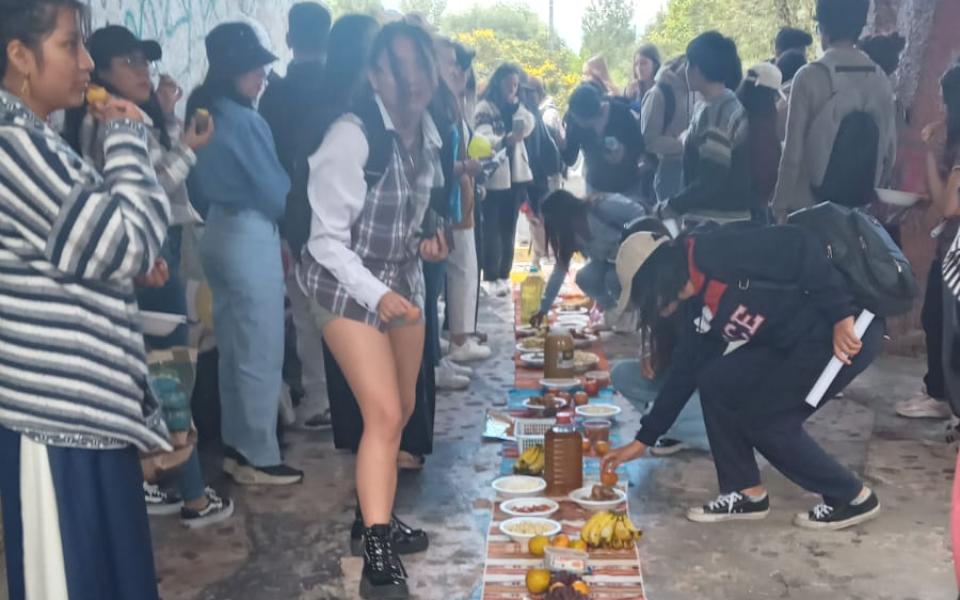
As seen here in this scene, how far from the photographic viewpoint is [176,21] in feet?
18.5

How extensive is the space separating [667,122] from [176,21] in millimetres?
3374

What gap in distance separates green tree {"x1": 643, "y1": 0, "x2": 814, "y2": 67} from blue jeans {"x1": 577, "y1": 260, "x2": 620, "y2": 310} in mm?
14716

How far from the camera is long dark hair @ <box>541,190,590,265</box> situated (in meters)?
5.34

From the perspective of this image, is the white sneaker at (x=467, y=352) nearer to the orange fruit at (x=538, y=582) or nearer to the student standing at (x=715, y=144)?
the student standing at (x=715, y=144)

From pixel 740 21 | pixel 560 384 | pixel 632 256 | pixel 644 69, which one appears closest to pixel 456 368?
pixel 560 384

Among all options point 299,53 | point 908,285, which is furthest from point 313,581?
point 299,53

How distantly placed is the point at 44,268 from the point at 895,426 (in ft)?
13.7

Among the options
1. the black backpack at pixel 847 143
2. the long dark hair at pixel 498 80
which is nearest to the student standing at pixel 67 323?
the black backpack at pixel 847 143

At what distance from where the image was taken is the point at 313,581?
3516mm

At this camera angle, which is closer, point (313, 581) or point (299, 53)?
point (313, 581)

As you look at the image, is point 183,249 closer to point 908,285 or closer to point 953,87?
point 908,285

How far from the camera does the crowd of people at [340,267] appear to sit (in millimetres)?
2125

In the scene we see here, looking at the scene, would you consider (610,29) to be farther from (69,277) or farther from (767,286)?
(69,277)

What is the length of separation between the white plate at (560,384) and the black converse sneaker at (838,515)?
1828 millimetres
